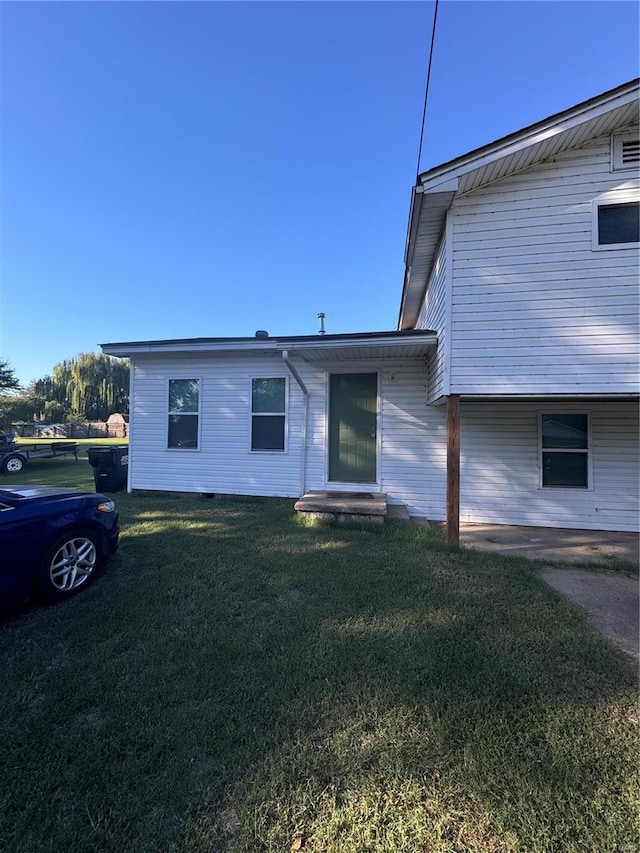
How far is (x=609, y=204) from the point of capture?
4.60m

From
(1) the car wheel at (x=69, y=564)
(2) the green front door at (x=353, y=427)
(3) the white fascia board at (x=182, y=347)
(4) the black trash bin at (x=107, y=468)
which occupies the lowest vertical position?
(1) the car wheel at (x=69, y=564)

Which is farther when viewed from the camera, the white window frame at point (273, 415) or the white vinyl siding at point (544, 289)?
the white window frame at point (273, 415)

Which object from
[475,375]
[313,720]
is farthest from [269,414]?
[313,720]

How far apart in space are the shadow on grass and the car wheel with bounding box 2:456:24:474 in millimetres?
11873

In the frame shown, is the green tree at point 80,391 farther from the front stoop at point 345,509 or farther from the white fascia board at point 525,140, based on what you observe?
the white fascia board at point 525,140

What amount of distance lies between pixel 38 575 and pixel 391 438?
532cm

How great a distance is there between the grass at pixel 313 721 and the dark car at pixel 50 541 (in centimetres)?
22

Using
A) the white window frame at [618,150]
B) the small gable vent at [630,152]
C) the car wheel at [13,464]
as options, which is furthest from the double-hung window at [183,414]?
the car wheel at [13,464]

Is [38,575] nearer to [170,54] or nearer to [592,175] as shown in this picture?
[592,175]

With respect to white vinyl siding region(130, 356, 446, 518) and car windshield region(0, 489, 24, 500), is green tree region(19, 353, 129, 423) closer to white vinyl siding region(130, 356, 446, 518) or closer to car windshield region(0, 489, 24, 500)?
white vinyl siding region(130, 356, 446, 518)

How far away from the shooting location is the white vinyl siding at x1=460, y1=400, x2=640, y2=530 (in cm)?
605

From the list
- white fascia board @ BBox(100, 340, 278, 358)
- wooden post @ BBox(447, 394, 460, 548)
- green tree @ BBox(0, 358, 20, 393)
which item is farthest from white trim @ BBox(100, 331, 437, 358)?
green tree @ BBox(0, 358, 20, 393)

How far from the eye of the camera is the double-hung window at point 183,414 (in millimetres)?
7727

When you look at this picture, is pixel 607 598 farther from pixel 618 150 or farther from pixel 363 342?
pixel 618 150
